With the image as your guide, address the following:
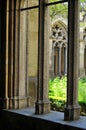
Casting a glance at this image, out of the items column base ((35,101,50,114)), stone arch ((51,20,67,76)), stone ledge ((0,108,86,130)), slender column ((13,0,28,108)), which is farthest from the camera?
stone arch ((51,20,67,76))

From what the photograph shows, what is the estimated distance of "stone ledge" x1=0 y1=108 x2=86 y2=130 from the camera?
12.6ft

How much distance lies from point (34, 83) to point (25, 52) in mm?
413

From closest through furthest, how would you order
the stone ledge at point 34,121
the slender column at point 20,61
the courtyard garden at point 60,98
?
the stone ledge at point 34,121, the slender column at point 20,61, the courtyard garden at point 60,98

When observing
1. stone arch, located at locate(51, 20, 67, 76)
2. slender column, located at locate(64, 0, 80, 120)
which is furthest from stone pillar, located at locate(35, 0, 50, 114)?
stone arch, located at locate(51, 20, 67, 76)

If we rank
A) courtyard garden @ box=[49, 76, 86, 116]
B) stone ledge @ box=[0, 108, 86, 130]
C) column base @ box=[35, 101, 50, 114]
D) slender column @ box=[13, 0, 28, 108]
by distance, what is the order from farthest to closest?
courtyard garden @ box=[49, 76, 86, 116], slender column @ box=[13, 0, 28, 108], column base @ box=[35, 101, 50, 114], stone ledge @ box=[0, 108, 86, 130]

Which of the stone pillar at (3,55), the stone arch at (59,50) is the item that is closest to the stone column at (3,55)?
the stone pillar at (3,55)

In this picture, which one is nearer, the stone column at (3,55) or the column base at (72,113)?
the column base at (72,113)

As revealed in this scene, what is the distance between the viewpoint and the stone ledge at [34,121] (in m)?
3.84

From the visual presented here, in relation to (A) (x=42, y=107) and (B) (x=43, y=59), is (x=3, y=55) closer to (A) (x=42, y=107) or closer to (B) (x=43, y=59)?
(B) (x=43, y=59)

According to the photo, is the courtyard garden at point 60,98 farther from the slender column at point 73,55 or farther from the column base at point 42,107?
the slender column at point 73,55

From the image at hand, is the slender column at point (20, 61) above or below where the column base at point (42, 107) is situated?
above

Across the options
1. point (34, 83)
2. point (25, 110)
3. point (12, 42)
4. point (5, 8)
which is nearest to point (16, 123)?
point (25, 110)

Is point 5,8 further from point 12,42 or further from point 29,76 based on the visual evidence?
point 29,76

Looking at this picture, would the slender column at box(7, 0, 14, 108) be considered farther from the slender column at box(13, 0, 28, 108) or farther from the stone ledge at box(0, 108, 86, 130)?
the stone ledge at box(0, 108, 86, 130)
